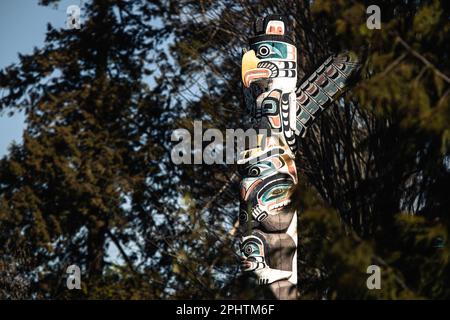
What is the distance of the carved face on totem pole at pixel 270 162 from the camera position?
7.62 metres

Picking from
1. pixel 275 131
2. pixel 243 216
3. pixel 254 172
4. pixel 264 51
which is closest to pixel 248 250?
pixel 243 216

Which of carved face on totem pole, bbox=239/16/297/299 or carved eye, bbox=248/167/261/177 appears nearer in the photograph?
carved face on totem pole, bbox=239/16/297/299

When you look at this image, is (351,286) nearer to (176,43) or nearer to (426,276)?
(426,276)

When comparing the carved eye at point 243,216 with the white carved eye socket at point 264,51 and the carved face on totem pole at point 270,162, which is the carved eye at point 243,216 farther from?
the white carved eye socket at point 264,51

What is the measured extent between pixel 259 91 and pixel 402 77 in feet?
13.3

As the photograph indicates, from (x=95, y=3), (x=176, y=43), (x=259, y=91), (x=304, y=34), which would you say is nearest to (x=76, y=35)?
(x=95, y=3)

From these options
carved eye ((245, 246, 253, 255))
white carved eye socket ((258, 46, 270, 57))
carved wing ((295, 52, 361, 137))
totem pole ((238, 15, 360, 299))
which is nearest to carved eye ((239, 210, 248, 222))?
totem pole ((238, 15, 360, 299))

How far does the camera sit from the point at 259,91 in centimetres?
843

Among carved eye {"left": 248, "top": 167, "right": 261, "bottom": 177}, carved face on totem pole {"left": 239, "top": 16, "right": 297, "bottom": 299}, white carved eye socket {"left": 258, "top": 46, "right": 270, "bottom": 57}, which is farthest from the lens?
white carved eye socket {"left": 258, "top": 46, "right": 270, "bottom": 57}

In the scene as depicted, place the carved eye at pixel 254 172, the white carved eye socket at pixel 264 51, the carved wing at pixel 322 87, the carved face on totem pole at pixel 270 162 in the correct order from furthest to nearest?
the carved wing at pixel 322 87, the white carved eye socket at pixel 264 51, the carved eye at pixel 254 172, the carved face on totem pole at pixel 270 162

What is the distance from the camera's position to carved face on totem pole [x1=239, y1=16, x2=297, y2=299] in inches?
300

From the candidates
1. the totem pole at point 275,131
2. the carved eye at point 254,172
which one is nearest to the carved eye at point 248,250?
the totem pole at point 275,131

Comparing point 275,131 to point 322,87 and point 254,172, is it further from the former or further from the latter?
point 322,87

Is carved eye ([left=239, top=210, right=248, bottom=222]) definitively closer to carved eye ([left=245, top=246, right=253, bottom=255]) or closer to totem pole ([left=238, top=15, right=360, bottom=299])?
totem pole ([left=238, top=15, right=360, bottom=299])
